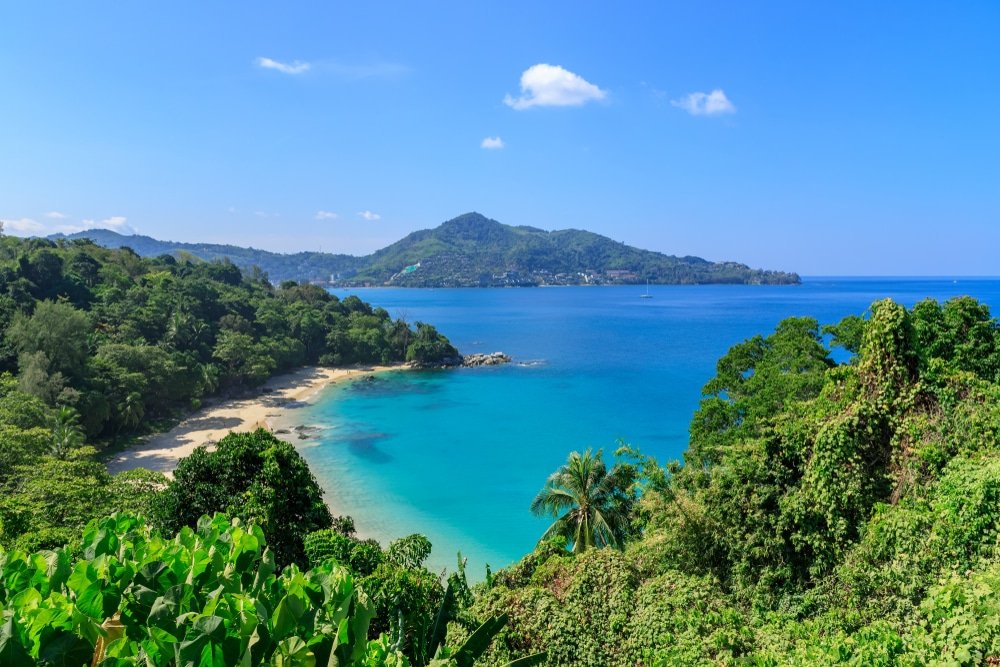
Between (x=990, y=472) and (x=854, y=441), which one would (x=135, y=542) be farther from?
(x=854, y=441)

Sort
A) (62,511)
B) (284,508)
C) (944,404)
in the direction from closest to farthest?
1. (944,404)
2. (284,508)
3. (62,511)

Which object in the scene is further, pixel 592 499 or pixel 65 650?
pixel 592 499

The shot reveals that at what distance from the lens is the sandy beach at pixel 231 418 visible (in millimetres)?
31094

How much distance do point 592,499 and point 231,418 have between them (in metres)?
31.9

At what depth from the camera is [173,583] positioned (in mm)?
4043

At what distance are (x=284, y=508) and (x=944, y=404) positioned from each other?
1445 cm

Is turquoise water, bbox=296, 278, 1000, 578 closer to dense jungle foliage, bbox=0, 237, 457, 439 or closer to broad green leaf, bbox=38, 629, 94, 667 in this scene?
dense jungle foliage, bbox=0, 237, 457, 439

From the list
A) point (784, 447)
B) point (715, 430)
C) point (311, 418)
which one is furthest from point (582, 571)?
point (311, 418)

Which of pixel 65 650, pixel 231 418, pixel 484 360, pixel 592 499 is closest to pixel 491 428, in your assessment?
pixel 231 418

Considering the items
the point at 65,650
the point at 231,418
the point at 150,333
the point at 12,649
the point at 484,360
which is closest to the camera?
the point at 12,649

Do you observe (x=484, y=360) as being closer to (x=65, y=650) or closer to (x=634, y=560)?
(x=634, y=560)

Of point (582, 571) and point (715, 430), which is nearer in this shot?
point (582, 571)

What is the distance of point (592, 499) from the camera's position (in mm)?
18125

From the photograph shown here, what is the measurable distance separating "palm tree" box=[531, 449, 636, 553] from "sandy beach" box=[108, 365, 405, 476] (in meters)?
16.8
